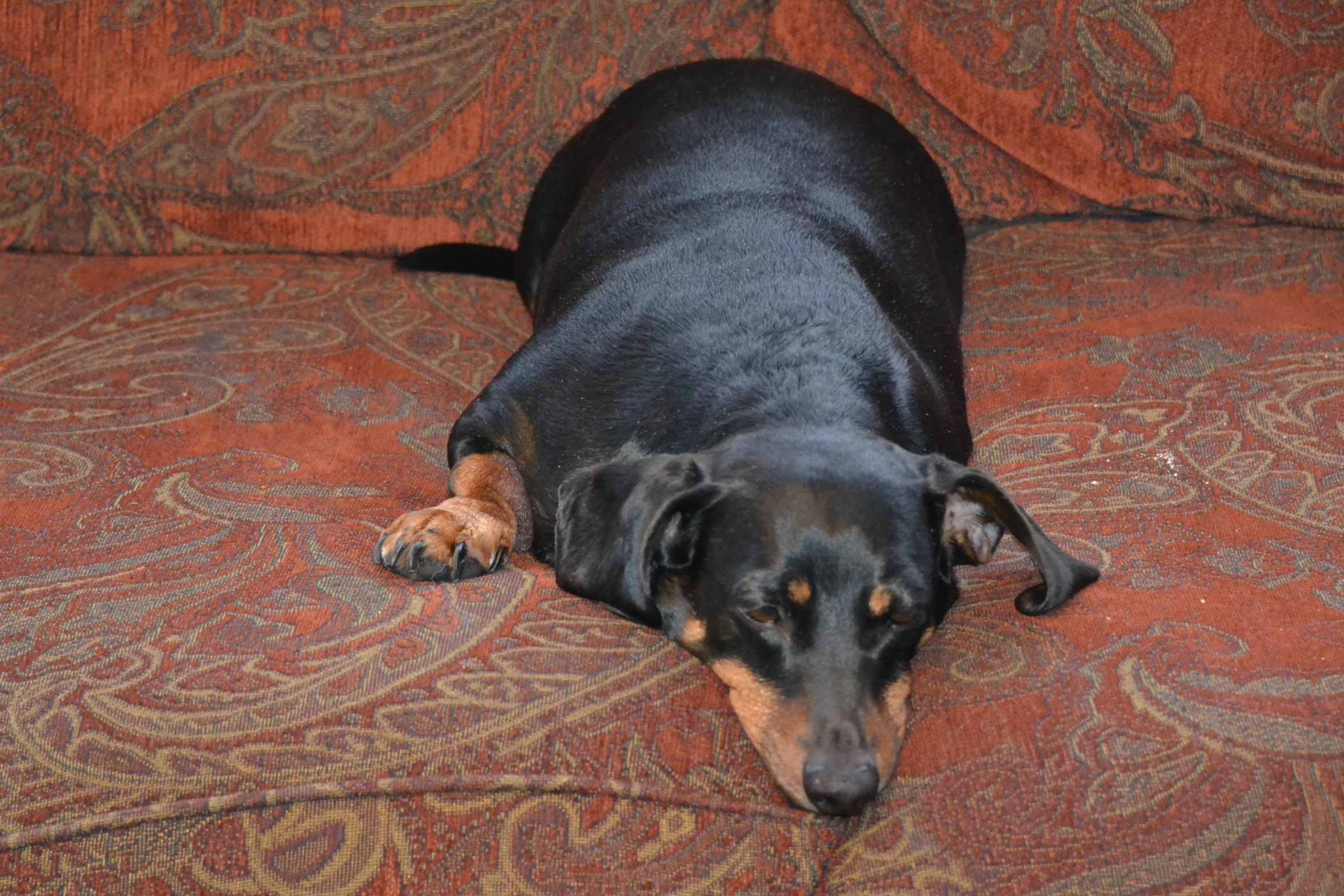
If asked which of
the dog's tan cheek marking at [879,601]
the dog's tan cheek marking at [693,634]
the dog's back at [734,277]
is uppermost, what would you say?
the dog's back at [734,277]

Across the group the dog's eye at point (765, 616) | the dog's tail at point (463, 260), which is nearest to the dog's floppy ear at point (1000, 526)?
the dog's eye at point (765, 616)

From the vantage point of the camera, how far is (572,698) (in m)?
1.62

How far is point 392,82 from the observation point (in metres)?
3.06

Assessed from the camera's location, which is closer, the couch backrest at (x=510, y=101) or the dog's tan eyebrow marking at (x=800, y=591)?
the dog's tan eyebrow marking at (x=800, y=591)

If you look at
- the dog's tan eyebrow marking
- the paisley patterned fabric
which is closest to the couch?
the paisley patterned fabric

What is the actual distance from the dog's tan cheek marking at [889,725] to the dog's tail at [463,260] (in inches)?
71.2

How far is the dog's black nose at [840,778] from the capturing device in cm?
155

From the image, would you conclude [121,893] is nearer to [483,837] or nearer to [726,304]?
[483,837]

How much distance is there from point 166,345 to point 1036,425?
1737 millimetres

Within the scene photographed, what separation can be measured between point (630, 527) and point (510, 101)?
165 cm

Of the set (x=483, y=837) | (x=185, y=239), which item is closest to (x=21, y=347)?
(x=185, y=239)

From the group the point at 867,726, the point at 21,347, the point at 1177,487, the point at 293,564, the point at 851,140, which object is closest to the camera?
the point at 867,726

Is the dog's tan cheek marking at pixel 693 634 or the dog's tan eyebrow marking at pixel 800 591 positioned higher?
the dog's tan eyebrow marking at pixel 800 591

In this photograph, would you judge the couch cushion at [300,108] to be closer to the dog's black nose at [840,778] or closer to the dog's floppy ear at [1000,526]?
the dog's floppy ear at [1000,526]
